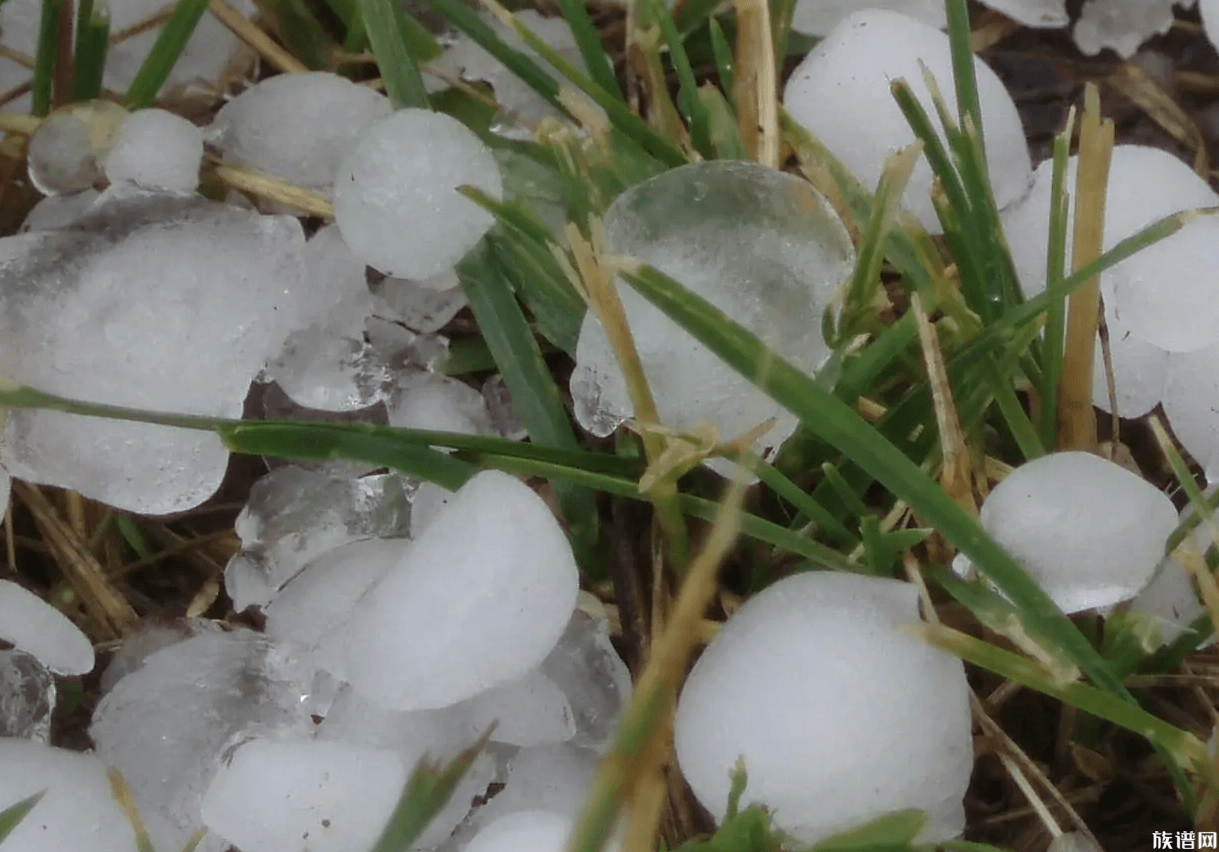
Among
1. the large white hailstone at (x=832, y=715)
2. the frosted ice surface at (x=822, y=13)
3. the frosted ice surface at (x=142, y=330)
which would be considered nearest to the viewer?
the large white hailstone at (x=832, y=715)

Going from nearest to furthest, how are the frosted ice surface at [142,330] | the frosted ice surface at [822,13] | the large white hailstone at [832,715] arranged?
the large white hailstone at [832,715] < the frosted ice surface at [142,330] < the frosted ice surface at [822,13]

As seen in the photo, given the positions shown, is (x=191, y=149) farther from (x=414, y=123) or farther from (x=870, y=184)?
(x=870, y=184)

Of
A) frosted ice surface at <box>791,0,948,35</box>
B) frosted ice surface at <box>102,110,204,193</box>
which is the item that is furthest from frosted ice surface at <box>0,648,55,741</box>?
frosted ice surface at <box>791,0,948,35</box>

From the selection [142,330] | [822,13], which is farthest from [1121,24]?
[142,330]

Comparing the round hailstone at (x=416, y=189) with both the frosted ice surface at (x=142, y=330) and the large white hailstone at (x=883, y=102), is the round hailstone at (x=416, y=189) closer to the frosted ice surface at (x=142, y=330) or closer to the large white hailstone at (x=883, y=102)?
the frosted ice surface at (x=142, y=330)

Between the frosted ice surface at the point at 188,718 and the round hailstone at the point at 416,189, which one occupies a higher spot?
the round hailstone at the point at 416,189

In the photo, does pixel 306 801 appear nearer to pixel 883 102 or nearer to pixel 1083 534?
pixel 1083 534

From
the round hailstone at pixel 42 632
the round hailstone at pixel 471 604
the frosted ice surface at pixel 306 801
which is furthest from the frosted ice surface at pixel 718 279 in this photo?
the round hailstone at pixel 42 632
